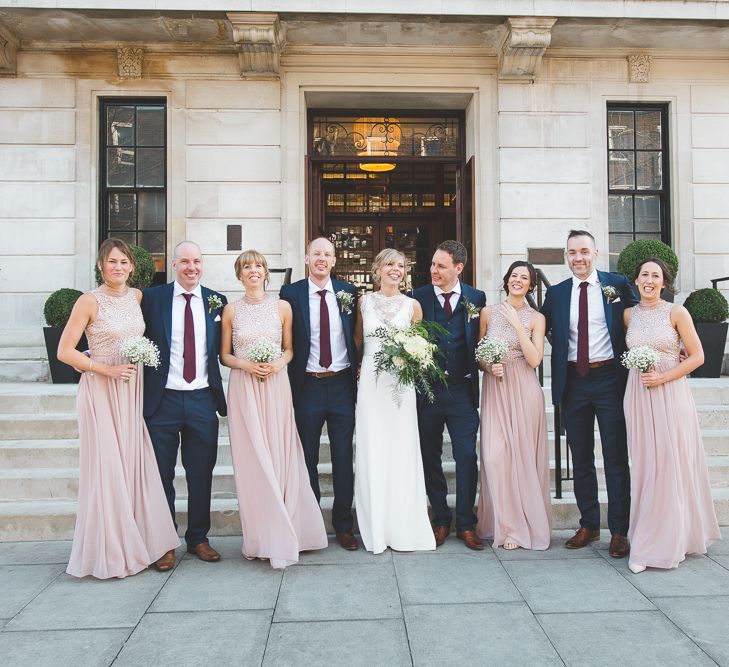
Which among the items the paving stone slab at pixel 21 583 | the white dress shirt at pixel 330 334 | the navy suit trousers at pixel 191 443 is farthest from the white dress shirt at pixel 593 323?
the paving stone slab at pixel 21 583

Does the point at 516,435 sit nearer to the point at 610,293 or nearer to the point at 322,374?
the point at 610,293

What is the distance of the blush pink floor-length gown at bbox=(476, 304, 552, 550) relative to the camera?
5.07 meters

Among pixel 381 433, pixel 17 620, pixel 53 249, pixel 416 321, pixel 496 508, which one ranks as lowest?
pixel 17 620

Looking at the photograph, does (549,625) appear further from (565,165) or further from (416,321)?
(565,165)

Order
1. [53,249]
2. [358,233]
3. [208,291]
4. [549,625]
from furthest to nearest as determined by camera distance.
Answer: [358,233], [53,249], [208,291], [549,625]

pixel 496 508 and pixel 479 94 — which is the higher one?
pixel 479 94

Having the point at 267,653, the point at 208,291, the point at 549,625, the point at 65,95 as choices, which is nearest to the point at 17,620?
the point at 267,653

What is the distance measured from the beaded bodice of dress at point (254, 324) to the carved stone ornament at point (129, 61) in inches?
249

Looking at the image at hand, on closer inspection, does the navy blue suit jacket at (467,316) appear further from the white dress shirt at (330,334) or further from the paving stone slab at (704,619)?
the paving stone slab at (704,619)

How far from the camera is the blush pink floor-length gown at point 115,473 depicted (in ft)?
14.8

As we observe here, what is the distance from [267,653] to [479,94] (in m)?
8.64

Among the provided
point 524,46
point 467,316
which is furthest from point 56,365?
point 524,46

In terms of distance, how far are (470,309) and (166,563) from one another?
2919mm

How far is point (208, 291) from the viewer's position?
4996mm
